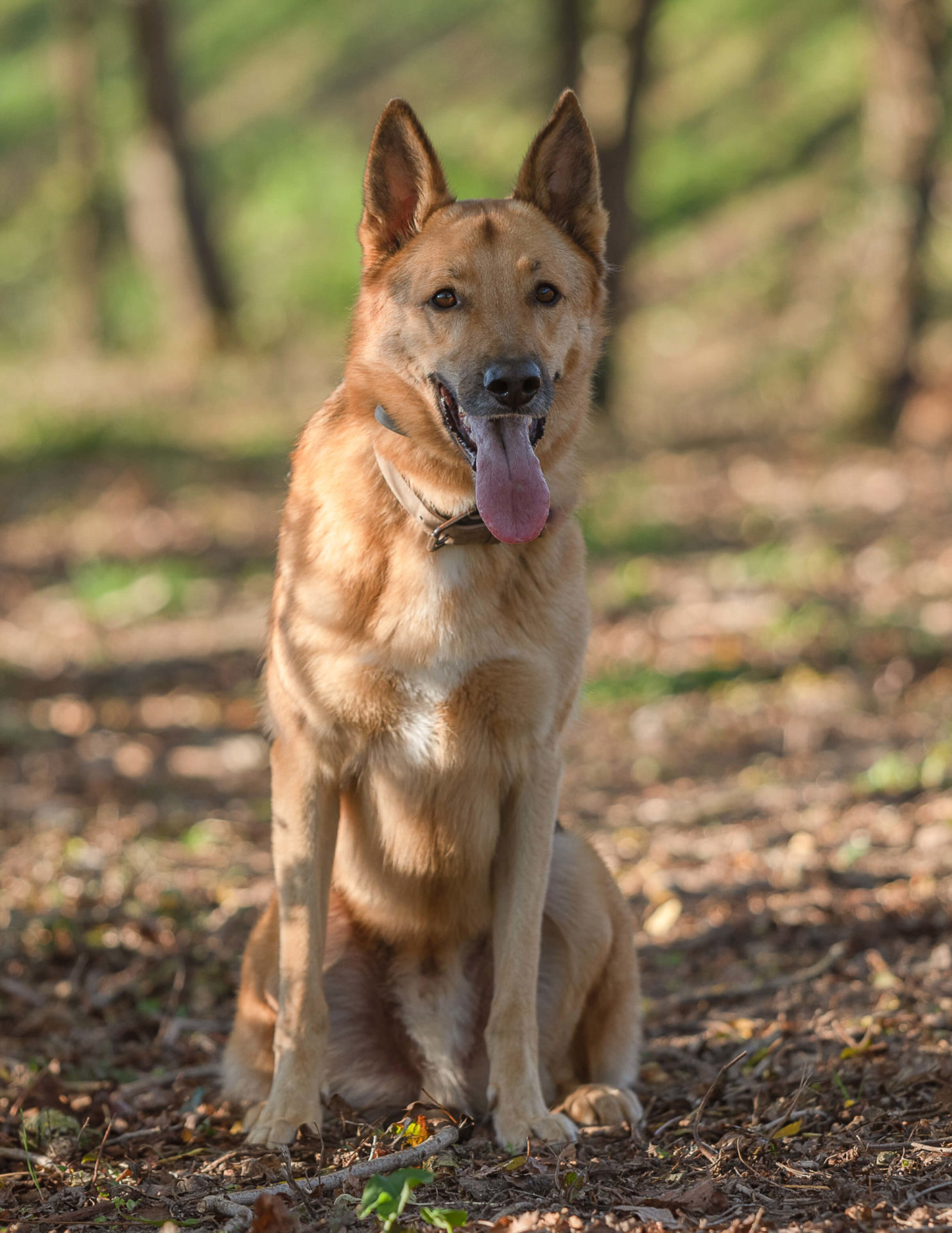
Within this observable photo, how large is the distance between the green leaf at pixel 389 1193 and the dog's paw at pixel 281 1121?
0.76 m

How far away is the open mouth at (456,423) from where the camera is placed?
3.26 m

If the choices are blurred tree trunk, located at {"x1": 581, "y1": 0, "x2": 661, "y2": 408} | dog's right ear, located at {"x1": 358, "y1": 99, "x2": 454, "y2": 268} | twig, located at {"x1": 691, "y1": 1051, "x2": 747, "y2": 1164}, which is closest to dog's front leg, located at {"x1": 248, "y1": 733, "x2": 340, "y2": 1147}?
twig, located at {"x1": 691, "y1": 1051, "x2": 747, "y2": 1164}

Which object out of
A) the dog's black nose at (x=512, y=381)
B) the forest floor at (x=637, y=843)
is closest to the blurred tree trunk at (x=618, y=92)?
the forest floor at (x=637, y=843)

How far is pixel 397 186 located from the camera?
138 inches

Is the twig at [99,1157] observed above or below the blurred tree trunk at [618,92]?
below

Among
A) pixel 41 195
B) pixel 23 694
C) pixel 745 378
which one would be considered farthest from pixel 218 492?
pixel 41 195

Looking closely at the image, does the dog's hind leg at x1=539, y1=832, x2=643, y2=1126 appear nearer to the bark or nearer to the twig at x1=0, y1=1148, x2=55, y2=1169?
the twig at x1=0, y1=1148, x2=55, y2=1169

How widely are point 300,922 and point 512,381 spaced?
146 cm

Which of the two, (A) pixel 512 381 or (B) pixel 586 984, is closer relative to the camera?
(A) pixel 512 381

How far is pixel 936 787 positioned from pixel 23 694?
5074 millimetres

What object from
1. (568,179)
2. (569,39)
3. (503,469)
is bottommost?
(503,469)

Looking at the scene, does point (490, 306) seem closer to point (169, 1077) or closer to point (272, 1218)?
point (272, 1218)

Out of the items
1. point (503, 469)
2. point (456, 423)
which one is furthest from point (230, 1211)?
point (456, 423)

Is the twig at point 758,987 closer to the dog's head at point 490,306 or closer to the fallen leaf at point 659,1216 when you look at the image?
the fallen leaf at point 659,1216
